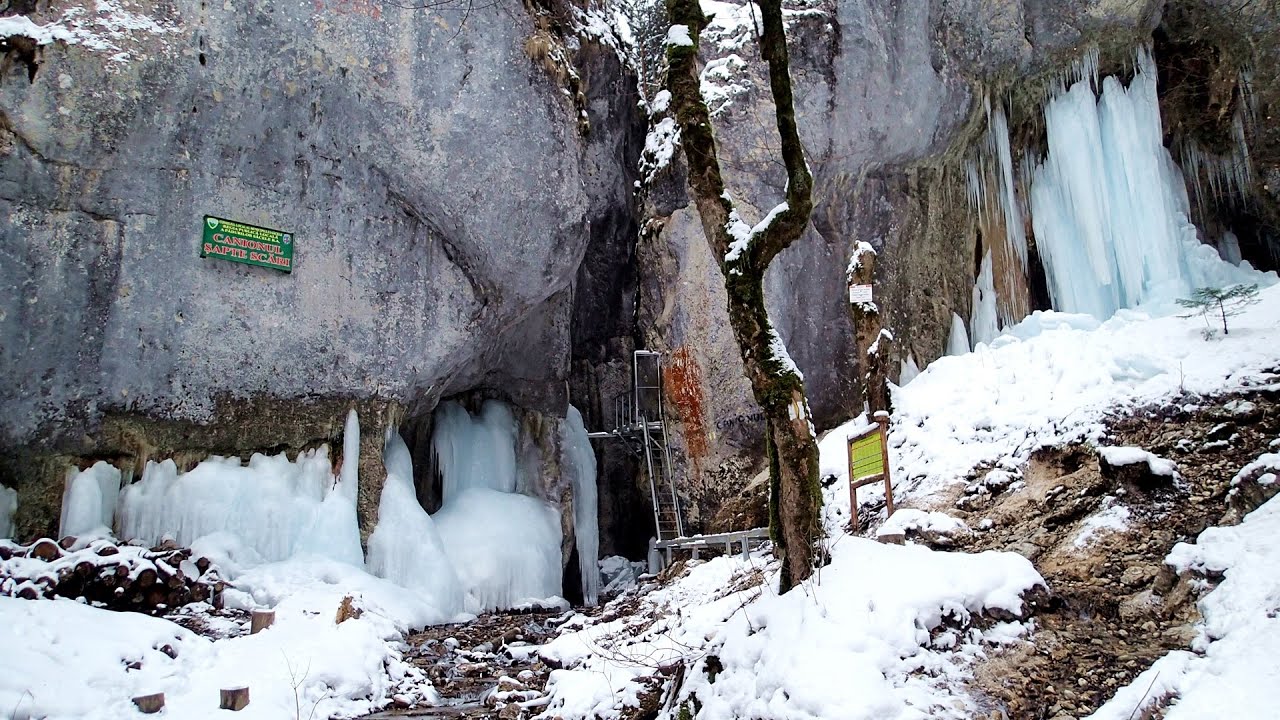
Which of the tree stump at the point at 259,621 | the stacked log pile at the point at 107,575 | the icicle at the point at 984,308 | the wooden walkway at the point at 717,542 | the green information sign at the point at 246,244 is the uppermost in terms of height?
the green information sign at the point at 246,244

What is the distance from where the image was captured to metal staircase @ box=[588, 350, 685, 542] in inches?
701

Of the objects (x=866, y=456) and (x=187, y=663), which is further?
(x=866, y=456)

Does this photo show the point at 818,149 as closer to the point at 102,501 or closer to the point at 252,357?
the point at 252,357

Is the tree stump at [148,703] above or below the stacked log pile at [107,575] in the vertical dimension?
below

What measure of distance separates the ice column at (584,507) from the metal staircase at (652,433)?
45.2 inches

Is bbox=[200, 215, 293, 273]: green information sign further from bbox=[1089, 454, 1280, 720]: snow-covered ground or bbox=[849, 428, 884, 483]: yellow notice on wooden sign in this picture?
bbox=[1089, 454, 1280, 720]: snow-covered ground

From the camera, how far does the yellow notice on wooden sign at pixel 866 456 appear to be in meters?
8.85

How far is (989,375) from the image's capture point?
1186cm

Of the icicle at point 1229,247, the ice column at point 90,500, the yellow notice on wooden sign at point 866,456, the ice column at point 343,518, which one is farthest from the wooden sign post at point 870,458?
the icicle at point 1229,247

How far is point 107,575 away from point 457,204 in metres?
7.14

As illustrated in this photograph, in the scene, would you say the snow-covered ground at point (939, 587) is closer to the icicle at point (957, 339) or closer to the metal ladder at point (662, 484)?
the metal ladder at point (662, 484)

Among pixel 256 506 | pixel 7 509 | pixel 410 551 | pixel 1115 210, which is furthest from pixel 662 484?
pixel 7 509

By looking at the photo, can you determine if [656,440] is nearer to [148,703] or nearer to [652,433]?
[652,433]

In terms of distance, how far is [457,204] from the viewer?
1477cm
